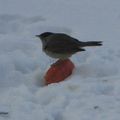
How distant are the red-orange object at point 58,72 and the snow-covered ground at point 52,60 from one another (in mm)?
89

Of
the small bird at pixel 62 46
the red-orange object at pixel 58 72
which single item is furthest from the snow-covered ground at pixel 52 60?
the small bird at pixel 62 46

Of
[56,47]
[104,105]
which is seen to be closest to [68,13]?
[56,47]

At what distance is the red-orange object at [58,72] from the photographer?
23.0ft

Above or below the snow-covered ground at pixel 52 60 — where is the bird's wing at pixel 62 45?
above

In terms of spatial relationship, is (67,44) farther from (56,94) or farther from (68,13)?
(68,13)

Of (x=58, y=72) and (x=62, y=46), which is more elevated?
(x=62, y=46)

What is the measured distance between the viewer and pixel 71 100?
6.23 meters

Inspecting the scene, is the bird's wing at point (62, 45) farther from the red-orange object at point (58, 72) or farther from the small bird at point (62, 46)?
the red-orange object at point (58, 72)

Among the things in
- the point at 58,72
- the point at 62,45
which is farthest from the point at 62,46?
the point at 58,72

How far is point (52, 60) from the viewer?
25.0 ft

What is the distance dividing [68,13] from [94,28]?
29.9 inches

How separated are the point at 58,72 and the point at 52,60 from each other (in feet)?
1.70

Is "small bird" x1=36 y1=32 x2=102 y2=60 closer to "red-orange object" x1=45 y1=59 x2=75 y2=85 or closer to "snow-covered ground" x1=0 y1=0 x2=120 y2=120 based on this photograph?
"red-orange object" x1=45 y1=59 x2=75 y2=85

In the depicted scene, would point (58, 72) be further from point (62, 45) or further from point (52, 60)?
point (52, 60)
